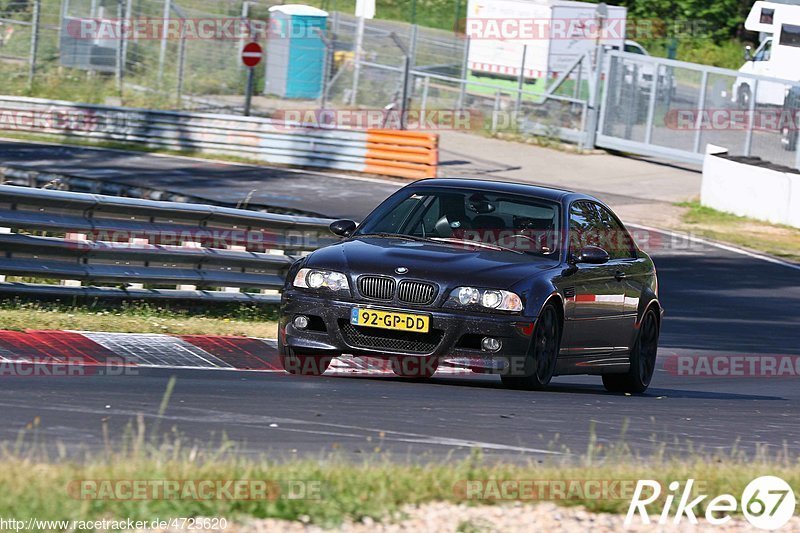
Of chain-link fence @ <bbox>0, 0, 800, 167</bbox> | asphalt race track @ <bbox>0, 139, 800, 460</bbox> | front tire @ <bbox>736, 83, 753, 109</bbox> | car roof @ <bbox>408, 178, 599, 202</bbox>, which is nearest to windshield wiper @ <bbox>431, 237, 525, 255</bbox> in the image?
car roof @ <bbox>408, 178, 599, 202</bbox>

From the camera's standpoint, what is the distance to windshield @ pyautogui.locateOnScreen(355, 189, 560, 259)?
9.80 meters

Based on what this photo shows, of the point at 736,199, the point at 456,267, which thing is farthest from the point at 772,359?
the point at 736,199

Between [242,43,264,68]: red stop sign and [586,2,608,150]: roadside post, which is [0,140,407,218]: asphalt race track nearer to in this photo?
[242,43,264,68]: red stop sign

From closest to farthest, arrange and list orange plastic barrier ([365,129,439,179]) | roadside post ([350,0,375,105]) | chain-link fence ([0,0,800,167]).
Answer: orange plastic barrier ([365,129,439,179])
chain-link fence ([0,0,800,167])
roadside post ([350,0,375,105])

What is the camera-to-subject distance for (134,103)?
1368 inches

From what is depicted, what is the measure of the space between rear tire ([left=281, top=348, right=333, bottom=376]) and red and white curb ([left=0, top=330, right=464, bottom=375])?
0.94ft

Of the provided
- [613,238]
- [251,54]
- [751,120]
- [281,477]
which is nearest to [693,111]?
[751,120]

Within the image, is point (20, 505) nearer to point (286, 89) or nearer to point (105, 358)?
point (105, 358)

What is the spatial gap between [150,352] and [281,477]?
478 cm

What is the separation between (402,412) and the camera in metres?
7.84

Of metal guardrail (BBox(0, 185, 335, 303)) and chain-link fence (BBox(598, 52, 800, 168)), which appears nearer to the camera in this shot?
metal guardrail (BBox(0, 185, 335, 303))

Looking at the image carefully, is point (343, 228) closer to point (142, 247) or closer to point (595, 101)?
point (142, 247)

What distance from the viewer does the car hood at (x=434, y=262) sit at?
8969 mm

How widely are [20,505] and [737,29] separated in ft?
184
